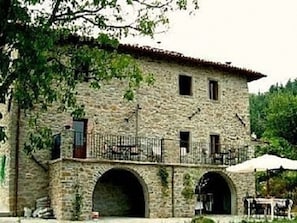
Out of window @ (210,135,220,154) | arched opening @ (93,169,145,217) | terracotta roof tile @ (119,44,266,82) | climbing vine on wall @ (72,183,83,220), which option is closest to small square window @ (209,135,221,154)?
window @ (210,135,220,154)

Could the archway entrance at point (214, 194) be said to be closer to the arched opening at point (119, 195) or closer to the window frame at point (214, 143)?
the window frame at point (214, 143)

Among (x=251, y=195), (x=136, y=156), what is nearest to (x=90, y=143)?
(x=136, y=156)

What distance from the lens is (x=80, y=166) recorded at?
20062 millimetres

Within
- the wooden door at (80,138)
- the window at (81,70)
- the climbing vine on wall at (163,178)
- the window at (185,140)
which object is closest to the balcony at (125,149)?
the wooden door at (80,138)

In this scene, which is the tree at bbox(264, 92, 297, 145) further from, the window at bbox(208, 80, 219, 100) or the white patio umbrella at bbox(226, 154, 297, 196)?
the white patio umbrella at bbox(226, 154, 297, 196)

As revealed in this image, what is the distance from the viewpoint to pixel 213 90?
2733 centimetres

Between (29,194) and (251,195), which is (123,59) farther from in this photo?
(251,195)

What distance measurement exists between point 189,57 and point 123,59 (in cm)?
1269

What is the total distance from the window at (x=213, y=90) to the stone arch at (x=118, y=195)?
6.18 metres

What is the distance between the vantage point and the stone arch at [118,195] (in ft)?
76.6

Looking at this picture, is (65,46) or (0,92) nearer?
(0,92)

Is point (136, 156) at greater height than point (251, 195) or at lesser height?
greater

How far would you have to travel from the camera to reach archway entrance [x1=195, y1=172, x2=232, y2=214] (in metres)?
25.9

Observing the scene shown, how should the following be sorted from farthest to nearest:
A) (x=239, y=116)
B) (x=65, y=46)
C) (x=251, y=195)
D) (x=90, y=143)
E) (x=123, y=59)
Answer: (x=239, y=116) → (x=251, y=195) → (x=90, y=143) → (x=65, y=46) → (x=123, y=59)
